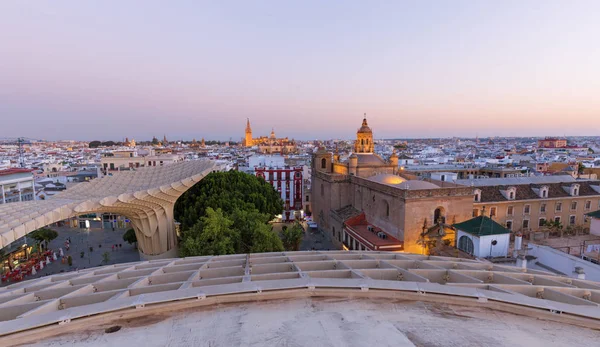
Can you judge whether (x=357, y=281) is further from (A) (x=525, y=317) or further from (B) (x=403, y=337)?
(A) (x=525, y=317)

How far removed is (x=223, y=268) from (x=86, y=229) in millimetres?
46126

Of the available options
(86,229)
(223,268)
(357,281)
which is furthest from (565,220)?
(86,229)

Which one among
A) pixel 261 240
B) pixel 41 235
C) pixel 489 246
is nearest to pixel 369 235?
pixel 489 246

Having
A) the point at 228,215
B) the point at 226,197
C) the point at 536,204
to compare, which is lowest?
the point at 536,204

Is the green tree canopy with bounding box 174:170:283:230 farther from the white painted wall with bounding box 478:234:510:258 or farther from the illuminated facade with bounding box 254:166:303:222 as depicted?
the white painted wall with bounding box 478:234:510:258

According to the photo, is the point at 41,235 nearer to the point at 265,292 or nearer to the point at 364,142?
the point at 265,292

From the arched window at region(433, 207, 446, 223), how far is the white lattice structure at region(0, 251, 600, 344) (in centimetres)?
1847

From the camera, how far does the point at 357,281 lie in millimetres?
10133

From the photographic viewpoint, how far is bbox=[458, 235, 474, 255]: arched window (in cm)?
2612

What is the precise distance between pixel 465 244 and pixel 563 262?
A: 6638 millimetres

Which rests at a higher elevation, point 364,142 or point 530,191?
point 364,142

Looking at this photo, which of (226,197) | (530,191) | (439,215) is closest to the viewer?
(439,215)

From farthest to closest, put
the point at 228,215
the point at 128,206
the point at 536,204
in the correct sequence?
the point at 536,204 < the point at 228,215 < the point at 128,206

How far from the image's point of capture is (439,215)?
31.4m
